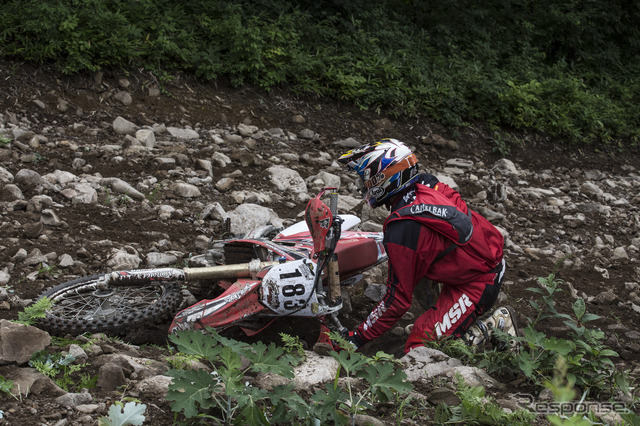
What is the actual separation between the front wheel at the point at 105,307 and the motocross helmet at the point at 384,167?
1645mm

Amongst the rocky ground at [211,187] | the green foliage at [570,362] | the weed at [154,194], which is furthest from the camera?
the weed at [154,194]

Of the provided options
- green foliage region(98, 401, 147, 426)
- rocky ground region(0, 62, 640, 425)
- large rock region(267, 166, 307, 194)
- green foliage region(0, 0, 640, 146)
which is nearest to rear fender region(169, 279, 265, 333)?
rocky ground region(0, 62, 640, 425)

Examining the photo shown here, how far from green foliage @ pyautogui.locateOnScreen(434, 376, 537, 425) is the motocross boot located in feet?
5.27

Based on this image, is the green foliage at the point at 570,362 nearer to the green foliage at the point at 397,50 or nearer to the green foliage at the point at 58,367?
the green foliage at the point at 58,367

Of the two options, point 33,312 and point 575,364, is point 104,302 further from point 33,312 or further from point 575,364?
point 575,364

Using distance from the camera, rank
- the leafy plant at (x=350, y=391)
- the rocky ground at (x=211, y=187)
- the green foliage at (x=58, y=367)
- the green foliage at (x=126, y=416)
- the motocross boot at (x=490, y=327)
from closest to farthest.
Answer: the green foliage at (x=126, y=416)
the leafy plant at (x=350, y=391)
the green foliage at (x=58, y=367)
the motocross boot at (x=490, y=327)
the rocky ground at (x=211, y=187)

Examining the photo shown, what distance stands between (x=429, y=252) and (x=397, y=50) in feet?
23.2

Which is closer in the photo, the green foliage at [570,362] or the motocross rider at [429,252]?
the green foliage at [570,362]

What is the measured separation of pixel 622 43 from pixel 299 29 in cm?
743

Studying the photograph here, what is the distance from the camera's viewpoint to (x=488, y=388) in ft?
10.8

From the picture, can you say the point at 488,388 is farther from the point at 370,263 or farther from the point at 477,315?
the point at 370,263

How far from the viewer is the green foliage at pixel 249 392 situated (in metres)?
2.33

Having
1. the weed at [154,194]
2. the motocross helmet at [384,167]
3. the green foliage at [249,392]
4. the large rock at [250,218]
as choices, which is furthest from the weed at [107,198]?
the green foliage at [249,392]

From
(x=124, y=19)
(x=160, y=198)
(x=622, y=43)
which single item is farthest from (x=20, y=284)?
(x=622, y=43)
